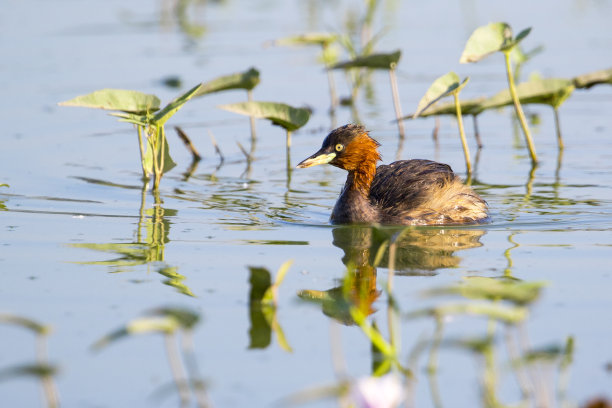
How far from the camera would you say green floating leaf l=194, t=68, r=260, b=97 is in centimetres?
959

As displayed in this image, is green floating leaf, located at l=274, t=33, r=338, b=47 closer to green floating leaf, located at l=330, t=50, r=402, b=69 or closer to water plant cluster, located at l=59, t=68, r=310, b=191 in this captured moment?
green floating leaf, located at l=330, t=50, r=402, b=69

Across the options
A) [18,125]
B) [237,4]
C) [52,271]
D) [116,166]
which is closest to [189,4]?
[237,4]

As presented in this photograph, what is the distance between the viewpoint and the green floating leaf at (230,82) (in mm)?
9594

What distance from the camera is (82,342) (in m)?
5.18

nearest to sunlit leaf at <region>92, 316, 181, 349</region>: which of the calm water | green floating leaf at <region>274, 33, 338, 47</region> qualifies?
the calm water

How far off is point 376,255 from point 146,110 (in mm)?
3366

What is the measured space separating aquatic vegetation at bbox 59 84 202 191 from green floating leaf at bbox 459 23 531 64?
251 centimetres

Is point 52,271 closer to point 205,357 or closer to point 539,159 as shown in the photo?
point 205,357

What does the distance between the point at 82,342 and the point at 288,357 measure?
1106 mm

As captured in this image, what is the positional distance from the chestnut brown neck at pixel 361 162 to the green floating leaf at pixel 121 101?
168 centimetres

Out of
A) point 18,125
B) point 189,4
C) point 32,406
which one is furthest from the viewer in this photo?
point 189,4

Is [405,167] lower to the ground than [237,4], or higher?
lower

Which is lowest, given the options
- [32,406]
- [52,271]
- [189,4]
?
[32,406]

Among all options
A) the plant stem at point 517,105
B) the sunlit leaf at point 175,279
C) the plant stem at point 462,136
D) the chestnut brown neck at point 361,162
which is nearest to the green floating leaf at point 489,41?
the plant stem at point 517,105
